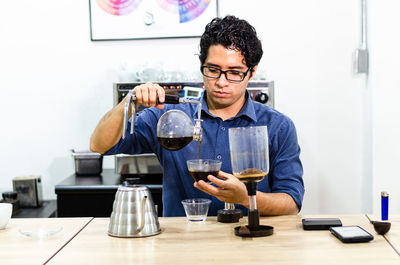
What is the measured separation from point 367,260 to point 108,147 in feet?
3.82

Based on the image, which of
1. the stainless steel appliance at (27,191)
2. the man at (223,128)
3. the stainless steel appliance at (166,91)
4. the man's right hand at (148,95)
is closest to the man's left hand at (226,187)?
the man at (223,128)

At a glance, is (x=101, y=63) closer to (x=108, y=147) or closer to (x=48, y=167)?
(x=48, y=167)

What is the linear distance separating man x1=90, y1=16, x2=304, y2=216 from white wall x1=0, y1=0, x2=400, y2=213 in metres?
1.31

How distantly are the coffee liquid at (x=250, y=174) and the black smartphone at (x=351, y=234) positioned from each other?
0.97 feet

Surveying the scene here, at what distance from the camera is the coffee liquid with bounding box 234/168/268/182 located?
5.41 ft

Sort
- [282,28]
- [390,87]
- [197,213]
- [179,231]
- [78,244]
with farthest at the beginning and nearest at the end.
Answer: [282,28] → [390,87] → [197,213] → [179,231] → [78,244]

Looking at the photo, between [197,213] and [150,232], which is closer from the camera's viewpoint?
[150,232]

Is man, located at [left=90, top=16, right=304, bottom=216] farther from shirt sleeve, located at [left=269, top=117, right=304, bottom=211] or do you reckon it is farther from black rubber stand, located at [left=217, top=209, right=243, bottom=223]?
black rubber stand, located at [left=217, top=209, right=243, bottom=223]

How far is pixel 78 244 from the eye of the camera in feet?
5.24

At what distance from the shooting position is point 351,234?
159cm

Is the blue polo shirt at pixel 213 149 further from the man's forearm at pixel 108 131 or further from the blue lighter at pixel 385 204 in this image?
the blue lighter at pixel 385 204

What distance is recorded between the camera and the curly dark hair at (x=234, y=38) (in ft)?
6.93

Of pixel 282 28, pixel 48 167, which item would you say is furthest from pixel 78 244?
pixel 282 28

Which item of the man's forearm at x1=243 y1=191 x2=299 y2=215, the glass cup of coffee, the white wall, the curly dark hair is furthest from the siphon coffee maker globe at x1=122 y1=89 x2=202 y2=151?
Result: the white wall
